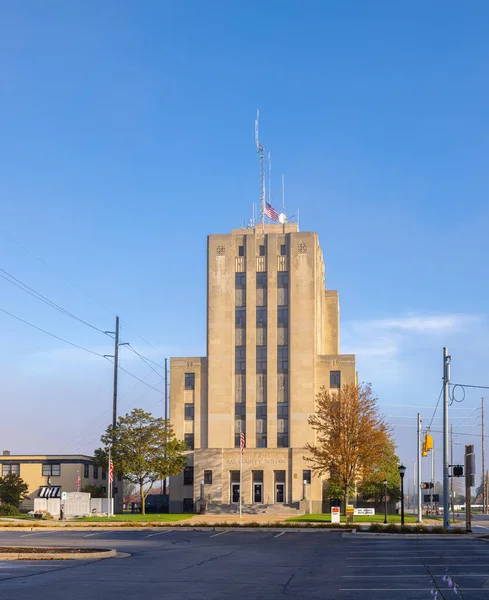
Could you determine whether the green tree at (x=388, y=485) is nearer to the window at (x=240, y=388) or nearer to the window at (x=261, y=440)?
the window at (x=261, y=440)

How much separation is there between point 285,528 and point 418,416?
21019 mm

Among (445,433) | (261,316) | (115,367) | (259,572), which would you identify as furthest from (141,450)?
(259,572)

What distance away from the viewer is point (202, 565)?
24.0 metres

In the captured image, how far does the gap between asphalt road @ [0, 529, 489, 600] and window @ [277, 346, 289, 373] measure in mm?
54413

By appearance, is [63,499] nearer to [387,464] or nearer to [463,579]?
[387,464]

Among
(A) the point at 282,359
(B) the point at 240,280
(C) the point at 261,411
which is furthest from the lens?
(B) the point at 240,280

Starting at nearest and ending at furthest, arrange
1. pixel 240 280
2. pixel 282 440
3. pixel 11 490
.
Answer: pixel 11 490 → pixel 282 440 → pixel 240 280

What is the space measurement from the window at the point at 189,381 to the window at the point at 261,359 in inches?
285

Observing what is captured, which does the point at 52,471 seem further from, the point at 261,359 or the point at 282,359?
the point at 282,359

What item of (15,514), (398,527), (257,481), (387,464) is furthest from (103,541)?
(387,464)

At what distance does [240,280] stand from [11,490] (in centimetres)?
3235

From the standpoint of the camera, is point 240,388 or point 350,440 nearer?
point 350,440

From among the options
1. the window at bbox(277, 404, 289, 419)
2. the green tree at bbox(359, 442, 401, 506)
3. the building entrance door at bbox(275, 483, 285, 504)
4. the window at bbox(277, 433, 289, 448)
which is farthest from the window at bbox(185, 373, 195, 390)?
the green tree at bbox(359, 442, 401, 506)

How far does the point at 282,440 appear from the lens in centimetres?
8819
